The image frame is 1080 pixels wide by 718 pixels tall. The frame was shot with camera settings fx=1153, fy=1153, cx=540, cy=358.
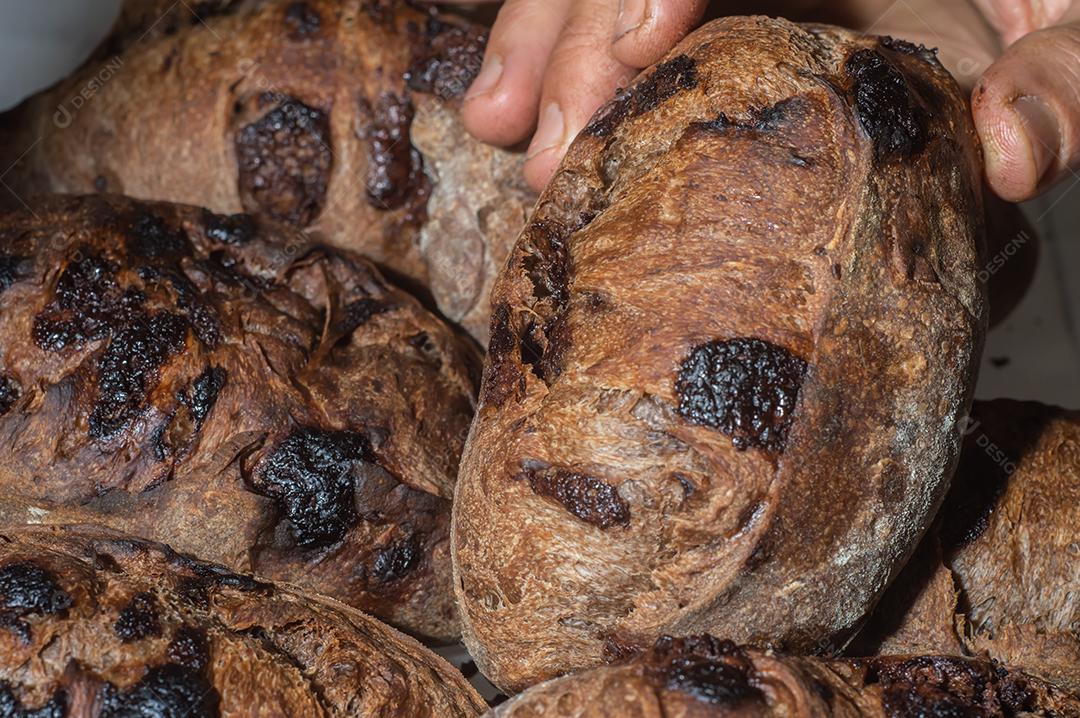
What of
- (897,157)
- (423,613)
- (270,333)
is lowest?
(423,613)

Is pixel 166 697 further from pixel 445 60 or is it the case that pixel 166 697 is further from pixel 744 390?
pixel 445 60

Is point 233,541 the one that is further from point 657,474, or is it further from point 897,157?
point 897,157

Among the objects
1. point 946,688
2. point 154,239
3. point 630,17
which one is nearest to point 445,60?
point 630,17

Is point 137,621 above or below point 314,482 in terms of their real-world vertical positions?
above

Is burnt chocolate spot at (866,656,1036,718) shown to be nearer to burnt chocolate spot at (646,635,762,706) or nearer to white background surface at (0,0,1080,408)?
burnt chocolate spot at (646,635,762,706)

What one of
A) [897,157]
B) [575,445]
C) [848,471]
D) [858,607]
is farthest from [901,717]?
[897,157]

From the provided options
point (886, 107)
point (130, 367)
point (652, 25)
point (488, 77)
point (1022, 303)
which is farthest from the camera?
point (1022, 303)

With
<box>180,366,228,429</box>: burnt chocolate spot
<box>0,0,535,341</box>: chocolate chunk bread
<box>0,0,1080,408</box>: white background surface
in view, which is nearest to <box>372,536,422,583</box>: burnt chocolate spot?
<box>180,366,228,429</box>: burnt chocolate spot

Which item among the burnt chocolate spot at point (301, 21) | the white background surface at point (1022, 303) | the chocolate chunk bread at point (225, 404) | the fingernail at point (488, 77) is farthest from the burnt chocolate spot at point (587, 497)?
the white background surface at point (1022, 303)
